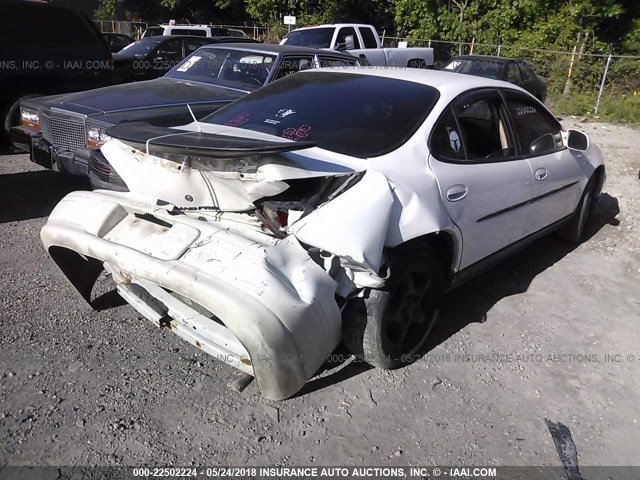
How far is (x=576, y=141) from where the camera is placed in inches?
181

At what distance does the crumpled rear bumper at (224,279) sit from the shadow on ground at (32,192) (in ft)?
9.32

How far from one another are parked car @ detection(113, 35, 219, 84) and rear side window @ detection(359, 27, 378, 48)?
3973mm

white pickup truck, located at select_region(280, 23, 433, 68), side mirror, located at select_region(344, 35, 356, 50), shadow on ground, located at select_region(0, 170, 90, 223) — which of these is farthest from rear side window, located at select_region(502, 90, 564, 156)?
side mirror, located at select_region(344, 35, 356, 50)

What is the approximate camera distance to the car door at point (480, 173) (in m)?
3.30

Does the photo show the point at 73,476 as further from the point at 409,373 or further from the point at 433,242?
the point at 433,242

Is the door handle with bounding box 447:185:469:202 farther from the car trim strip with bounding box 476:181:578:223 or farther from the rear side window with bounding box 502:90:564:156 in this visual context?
the rear side window with bounding box 502:90:564:156

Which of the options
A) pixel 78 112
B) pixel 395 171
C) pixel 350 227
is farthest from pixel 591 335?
pixel 78 112

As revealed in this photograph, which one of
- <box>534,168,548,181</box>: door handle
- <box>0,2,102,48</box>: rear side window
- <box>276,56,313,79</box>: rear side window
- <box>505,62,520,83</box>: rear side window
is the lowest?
<box>505,62,520,83</box>: rear side window

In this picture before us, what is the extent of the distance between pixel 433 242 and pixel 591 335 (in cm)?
149

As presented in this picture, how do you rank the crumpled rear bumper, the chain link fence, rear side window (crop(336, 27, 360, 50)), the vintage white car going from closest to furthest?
the crumpled rear bumper → the vintage white car → rear side window (crop(336, 27, 360, 50)) → the chain link fence

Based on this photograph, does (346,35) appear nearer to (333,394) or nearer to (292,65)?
(292,65)

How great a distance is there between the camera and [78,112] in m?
5.31

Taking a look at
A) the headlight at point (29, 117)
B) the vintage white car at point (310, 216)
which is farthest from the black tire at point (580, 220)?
the headlight at point (29, 117)

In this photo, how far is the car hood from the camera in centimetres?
545
